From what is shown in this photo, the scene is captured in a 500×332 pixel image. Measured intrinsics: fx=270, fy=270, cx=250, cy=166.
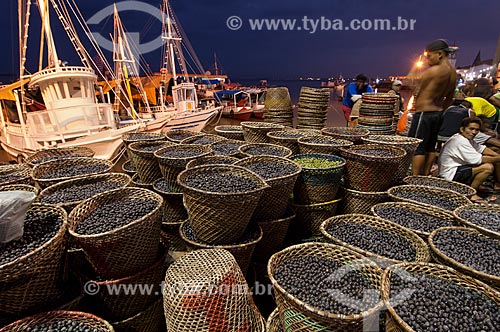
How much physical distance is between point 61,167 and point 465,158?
548 cm

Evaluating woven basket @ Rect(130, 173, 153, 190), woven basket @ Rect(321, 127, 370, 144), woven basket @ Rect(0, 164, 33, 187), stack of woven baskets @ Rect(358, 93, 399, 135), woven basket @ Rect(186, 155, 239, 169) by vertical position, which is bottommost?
woven basket @ Rect(130, 173, 153, 190)

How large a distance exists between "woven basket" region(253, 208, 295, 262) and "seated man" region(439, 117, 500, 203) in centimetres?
297

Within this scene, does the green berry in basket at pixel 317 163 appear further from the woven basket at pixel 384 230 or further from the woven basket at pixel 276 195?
the woven basket at pixel 384 230

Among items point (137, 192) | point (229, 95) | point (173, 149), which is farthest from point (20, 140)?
point (229, 95)

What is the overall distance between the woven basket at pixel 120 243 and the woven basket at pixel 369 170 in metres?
2.08

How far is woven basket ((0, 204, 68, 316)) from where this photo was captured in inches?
56.6

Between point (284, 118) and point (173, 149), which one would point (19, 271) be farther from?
point (284, 118)

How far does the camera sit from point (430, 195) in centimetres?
293

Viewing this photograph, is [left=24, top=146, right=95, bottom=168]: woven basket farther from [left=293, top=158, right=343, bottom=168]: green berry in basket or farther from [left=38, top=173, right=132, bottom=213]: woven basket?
[left=293, top=158, right=343, bottom=168]: green berry in basket

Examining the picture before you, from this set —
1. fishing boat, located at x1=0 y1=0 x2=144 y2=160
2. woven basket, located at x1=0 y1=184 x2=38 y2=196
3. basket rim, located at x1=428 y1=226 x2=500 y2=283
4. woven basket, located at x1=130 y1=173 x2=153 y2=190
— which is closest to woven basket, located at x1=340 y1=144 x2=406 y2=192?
basket rim, located at x1=428 y1=226 x2=500 y2=283

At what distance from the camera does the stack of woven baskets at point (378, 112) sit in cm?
478

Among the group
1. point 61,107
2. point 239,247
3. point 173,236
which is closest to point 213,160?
point 173,236

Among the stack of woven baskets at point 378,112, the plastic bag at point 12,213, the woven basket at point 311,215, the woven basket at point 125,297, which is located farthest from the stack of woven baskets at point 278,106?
the plastic bag at point 12,213

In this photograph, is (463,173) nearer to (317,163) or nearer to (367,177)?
(367,177)
